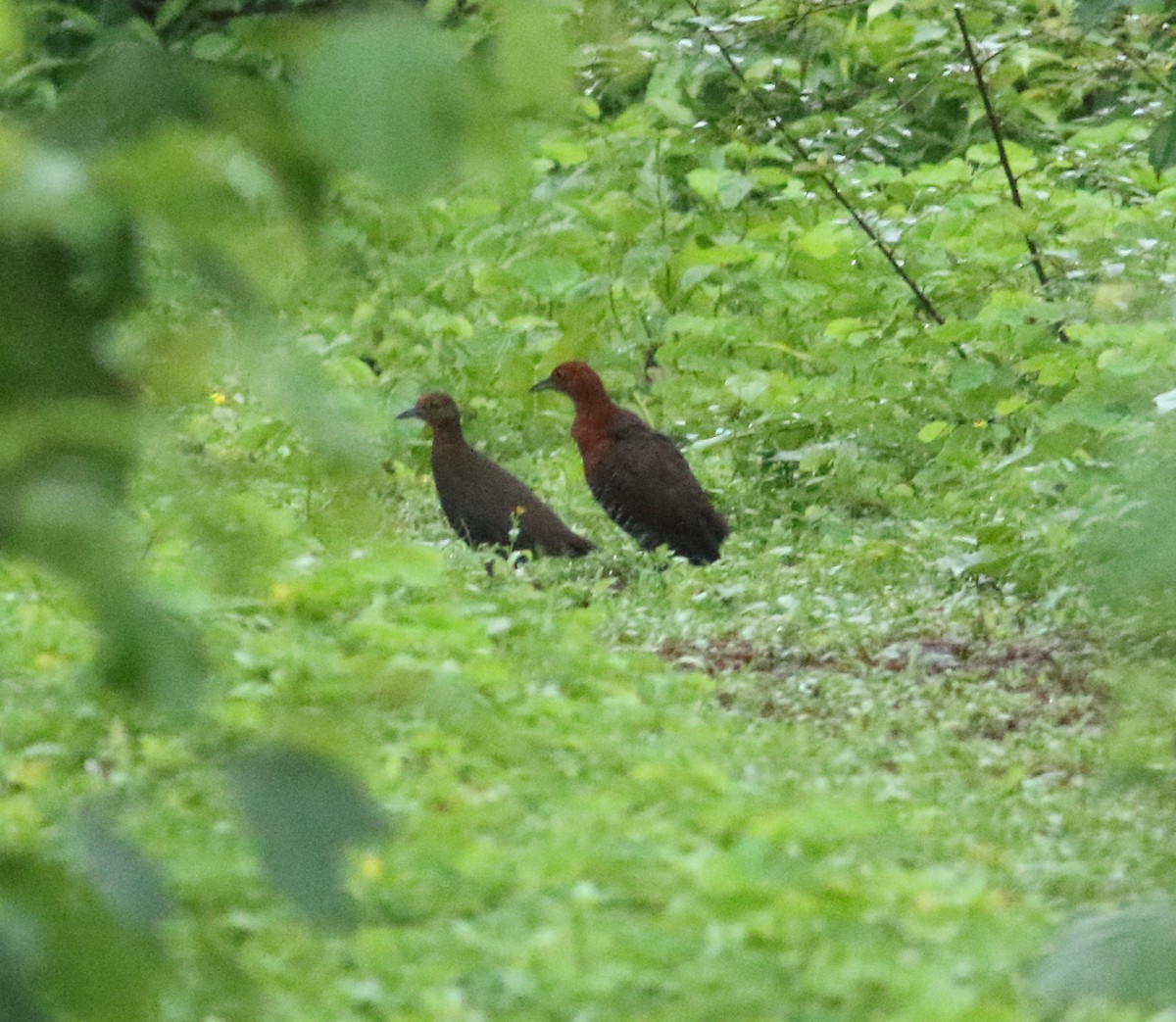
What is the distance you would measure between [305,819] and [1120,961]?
105cm

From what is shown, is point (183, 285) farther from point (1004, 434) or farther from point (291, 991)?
point (1004, 434)

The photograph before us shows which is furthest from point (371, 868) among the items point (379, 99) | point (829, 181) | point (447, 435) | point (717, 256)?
point (717, 256)

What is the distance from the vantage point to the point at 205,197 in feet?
3.79

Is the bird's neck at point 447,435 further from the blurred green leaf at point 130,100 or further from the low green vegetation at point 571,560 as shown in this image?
the blurred green leaf at point 130,100

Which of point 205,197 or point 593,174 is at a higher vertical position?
point 205,197

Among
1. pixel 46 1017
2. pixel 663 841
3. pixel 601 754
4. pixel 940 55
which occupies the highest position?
pixel 46 1017

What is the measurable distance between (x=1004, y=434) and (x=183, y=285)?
23.0 ft

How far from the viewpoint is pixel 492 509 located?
7.31m

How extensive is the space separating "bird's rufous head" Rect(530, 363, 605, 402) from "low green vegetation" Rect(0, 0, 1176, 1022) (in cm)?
47

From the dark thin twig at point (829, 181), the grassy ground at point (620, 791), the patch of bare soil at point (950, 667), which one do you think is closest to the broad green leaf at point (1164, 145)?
the grassy ground at point (620, 791)

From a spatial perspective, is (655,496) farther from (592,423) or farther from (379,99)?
(379,99)

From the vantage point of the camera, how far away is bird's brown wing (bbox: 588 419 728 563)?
7.34 metres

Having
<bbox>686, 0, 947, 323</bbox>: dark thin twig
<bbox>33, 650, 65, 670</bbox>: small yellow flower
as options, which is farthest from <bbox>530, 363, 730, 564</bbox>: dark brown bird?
<bbox>33, 650, 65, 670</bbox>: small yellow flower

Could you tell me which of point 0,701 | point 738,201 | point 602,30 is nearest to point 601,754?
point 0,701
